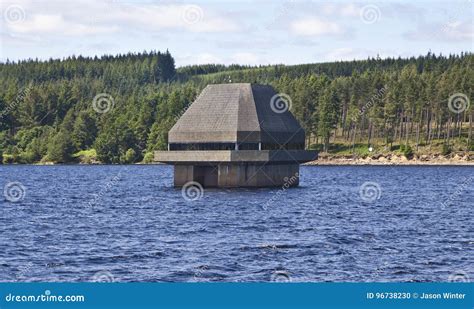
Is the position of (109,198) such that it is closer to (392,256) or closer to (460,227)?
(460,227)

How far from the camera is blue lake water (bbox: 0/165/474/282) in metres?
36.9

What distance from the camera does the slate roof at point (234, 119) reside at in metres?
93.2

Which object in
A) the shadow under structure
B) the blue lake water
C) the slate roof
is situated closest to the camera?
the blue lake water

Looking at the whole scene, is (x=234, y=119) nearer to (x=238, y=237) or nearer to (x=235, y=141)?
(x=235, y=141)

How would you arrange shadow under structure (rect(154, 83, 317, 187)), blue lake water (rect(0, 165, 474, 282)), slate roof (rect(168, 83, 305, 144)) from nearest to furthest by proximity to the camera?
1. blue lake water (rect(0, 165, 474, 282))
2. shadow under structure (rect(154, 83, 317, 187))
3. slate roof (rect(168, 83, 305, 144))

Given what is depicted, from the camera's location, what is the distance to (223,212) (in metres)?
67.2

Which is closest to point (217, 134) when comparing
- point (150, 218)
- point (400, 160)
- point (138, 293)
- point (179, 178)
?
point (179, 178)

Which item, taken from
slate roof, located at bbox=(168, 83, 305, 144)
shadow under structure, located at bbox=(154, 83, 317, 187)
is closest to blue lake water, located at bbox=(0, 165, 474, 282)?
shadow under structure, located at bbox=(154, 83, 317, 187)

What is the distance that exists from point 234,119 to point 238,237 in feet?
147

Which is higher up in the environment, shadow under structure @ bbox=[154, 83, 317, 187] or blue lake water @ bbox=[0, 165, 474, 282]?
shadow under structure @ bbox=[154, 83, 317, 187]

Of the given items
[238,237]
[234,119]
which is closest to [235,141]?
[234,119]

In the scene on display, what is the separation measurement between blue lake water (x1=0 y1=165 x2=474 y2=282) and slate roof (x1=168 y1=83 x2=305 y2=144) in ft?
21.5

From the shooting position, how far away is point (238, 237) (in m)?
49.9

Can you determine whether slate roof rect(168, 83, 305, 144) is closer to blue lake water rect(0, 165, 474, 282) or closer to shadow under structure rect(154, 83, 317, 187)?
shadow under structure rect(154, 83, 317, 187)
